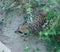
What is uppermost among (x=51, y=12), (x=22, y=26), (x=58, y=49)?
(x=51, y=12)

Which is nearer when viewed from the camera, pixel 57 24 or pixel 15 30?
pixel 57 24

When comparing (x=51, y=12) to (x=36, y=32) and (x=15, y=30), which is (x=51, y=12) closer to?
(x=36, y=32)

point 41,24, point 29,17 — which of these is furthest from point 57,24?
point 29,17

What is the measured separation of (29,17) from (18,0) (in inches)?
22.6

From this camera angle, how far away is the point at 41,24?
11.9 ft

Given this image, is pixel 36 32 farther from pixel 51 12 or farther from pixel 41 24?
pixel 51 12

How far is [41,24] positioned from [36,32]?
15 centimetres

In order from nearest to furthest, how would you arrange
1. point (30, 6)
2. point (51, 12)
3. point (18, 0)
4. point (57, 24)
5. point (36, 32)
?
point (57, 24) < point (51, 12) < point (36, 32) < point (30, 6) < point (18, 0)

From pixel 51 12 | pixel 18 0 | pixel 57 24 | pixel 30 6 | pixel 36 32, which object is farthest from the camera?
pixel 18 0

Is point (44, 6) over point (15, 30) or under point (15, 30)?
over

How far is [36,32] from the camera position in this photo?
360 cm

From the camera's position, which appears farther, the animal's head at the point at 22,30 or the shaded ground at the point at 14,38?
the animal's head at the point at 22,30

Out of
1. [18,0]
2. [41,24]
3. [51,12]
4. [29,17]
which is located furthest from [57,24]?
[18,0]

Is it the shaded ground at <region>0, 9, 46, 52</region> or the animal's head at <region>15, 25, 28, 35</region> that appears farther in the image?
the animal's head at <region>15, 25, 28, 35</region>
